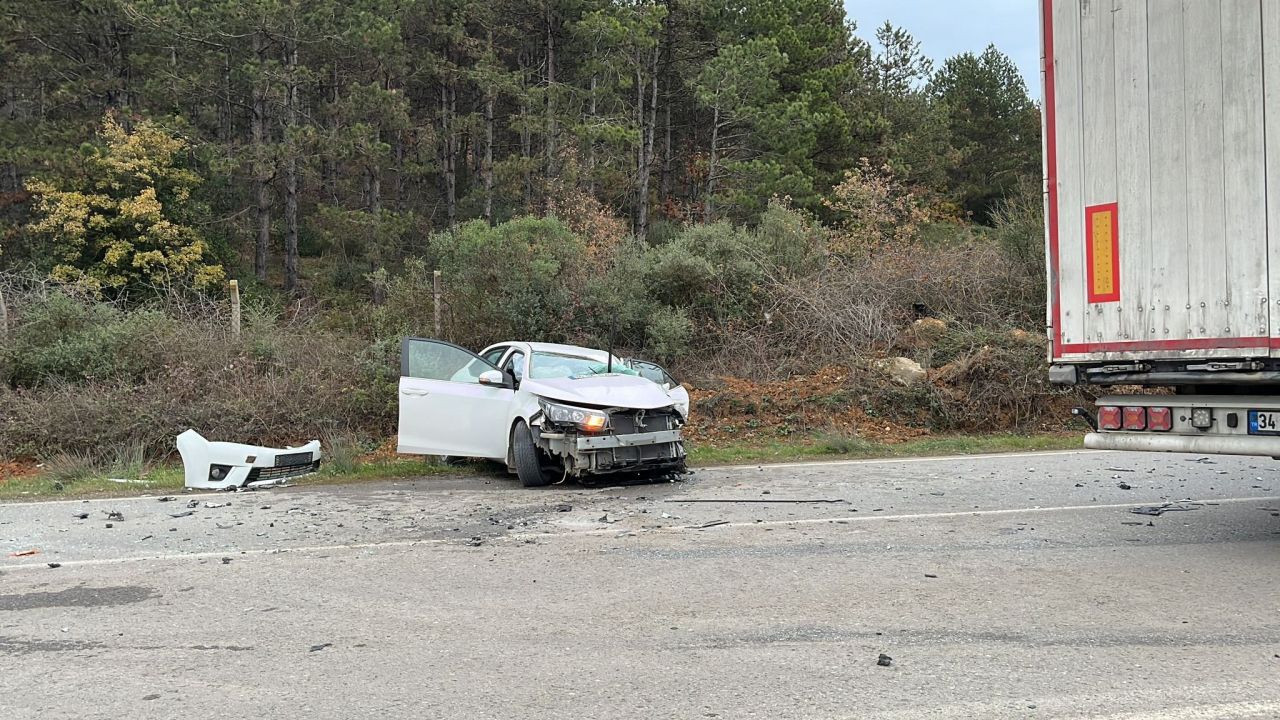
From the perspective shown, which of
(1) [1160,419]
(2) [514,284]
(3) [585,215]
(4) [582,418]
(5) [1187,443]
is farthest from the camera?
(3) [585,215]

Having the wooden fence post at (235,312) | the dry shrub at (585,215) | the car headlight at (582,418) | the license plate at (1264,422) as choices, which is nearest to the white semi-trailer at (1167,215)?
the license plate at (1264,422)

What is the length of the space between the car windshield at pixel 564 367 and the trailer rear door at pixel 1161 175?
17.8 ft

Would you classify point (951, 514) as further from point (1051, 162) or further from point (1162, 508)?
point (1051, 162)

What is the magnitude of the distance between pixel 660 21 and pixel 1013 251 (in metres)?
20.5

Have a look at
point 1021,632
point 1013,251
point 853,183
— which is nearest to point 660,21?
point 853,183

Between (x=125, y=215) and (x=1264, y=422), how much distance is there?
34547 millimetres

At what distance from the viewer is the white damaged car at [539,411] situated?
32.4 ft

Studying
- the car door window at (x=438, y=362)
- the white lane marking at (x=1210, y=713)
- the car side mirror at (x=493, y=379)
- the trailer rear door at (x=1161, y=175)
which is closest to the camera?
the white lane marking at (x=1210, y=713)

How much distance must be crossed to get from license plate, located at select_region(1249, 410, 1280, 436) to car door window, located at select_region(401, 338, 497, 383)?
7.43 metres

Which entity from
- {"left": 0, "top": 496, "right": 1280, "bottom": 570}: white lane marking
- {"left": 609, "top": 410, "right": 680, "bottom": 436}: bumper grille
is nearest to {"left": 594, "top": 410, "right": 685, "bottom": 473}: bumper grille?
{"left": 609, "top": 410, "right": 680, "bottom": 436}: bumper grille

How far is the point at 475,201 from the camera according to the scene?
131ft

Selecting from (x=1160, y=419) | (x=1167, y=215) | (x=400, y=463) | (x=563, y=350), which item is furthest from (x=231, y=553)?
(x=1167, y=215)

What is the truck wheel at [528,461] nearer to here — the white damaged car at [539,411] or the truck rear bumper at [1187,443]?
the white damaged car at [539,411]

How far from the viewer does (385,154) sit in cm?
3547
